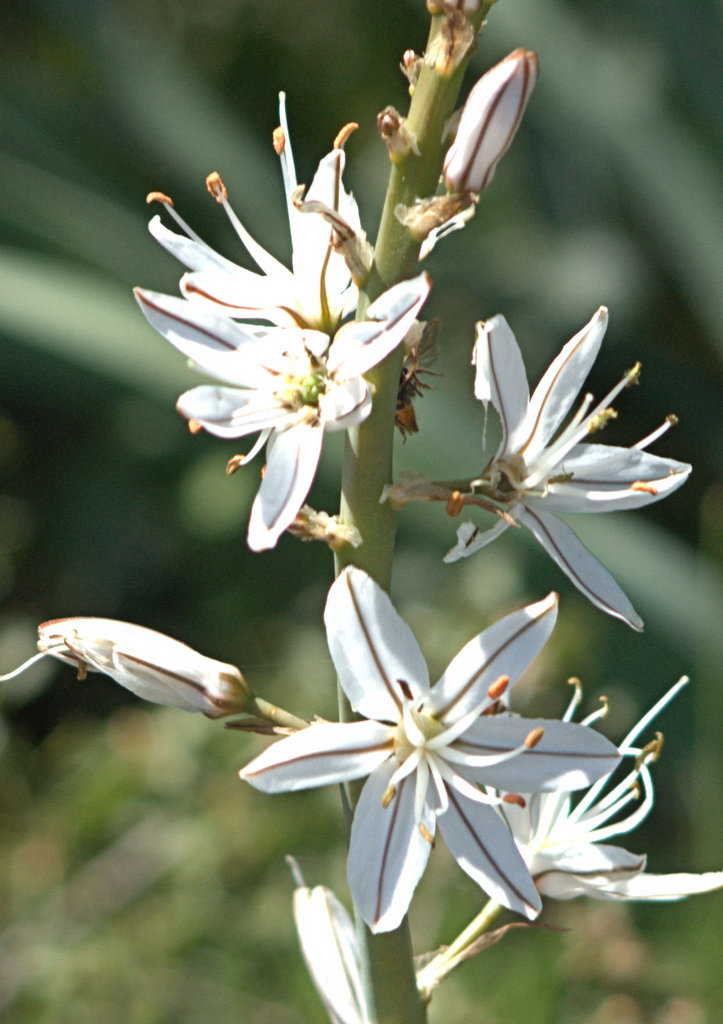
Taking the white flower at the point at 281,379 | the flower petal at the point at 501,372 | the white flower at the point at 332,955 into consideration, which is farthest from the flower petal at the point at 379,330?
the white flower at the point at 332,955

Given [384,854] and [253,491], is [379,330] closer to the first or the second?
[384,854]

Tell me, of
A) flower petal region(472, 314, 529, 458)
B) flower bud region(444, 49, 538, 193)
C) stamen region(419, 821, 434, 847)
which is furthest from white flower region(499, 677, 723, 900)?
flower bud region(444, 49, 538, 193)

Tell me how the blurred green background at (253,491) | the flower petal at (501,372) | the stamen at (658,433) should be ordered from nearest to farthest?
the flower petal at (501,372)
the stamen at (658,433)
the blurred green background at (253,491)

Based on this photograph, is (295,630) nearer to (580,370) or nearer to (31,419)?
(31,419)

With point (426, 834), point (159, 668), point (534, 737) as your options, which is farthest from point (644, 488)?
point (159, 668)

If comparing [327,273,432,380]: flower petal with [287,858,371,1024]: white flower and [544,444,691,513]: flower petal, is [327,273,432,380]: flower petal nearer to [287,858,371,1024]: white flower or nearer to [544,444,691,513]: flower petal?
[544,444,691,513]: flower petal

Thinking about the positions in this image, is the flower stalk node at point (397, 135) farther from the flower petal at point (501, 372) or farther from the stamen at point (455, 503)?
the stamen at point (455, 503)
